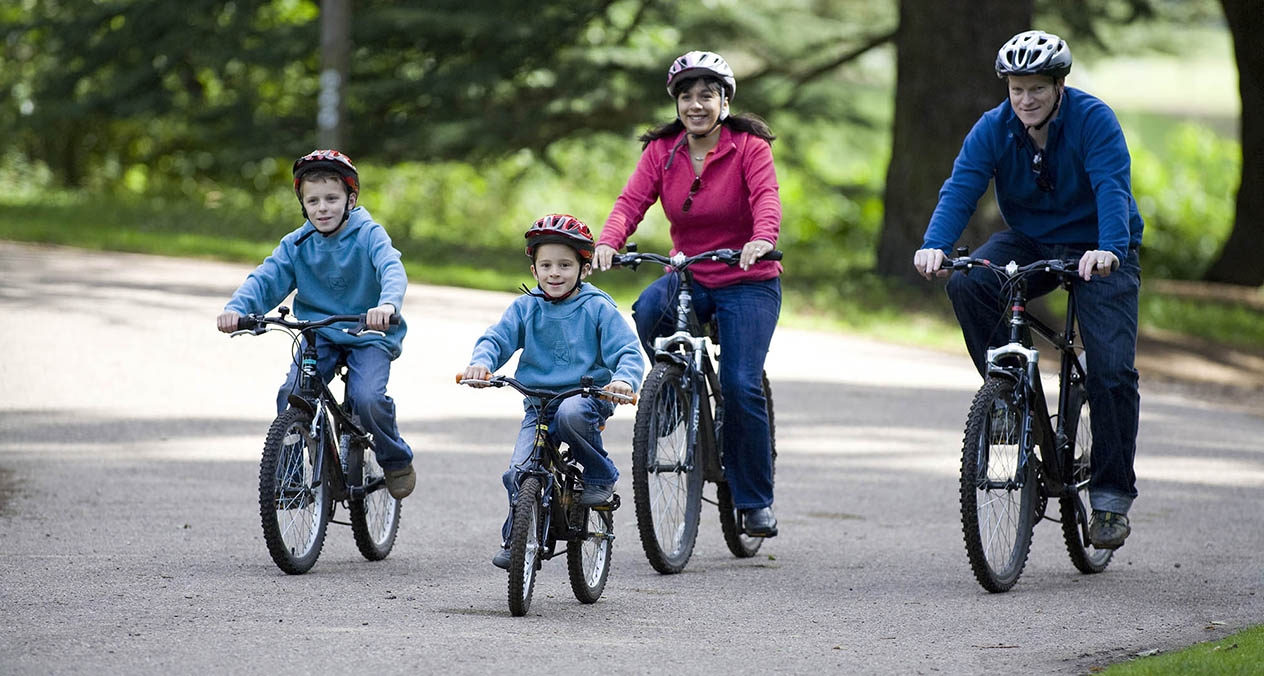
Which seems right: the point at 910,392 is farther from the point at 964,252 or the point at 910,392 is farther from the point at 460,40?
the point at 460,40

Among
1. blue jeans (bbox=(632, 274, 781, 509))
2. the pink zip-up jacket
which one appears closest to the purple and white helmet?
the pink zip-up jacket

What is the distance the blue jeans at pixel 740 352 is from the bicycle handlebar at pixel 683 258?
171 millimetres

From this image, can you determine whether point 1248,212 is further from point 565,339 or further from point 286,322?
point 286,322

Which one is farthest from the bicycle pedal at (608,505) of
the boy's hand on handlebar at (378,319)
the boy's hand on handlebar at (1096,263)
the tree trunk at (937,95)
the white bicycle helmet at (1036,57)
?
the tree trunk at (937,95)

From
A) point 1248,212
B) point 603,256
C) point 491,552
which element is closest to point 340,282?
point 603,256

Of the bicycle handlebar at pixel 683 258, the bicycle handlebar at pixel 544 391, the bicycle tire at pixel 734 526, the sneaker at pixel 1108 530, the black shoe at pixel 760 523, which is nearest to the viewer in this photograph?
the bicycle handlebar at pixel 544 391

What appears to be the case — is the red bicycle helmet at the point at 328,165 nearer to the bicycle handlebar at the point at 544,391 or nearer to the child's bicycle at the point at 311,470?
the child's bicycle at the point at 311,470

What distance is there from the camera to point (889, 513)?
28.2ft

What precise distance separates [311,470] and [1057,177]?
3.10 m

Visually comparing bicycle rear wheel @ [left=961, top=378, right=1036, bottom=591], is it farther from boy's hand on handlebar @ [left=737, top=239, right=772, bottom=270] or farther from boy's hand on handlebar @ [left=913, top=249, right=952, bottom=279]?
boy's hand on handlebar @ [left=737, top=239, right=772, bottom=270]

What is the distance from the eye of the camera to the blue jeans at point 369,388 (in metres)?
6.67

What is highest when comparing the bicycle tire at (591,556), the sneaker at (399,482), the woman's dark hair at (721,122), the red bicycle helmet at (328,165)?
the woman's dark hair at (721,122)

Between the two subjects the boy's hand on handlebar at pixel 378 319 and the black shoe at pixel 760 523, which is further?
the black shoe at pixel 760 523

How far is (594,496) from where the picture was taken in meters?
6.06
